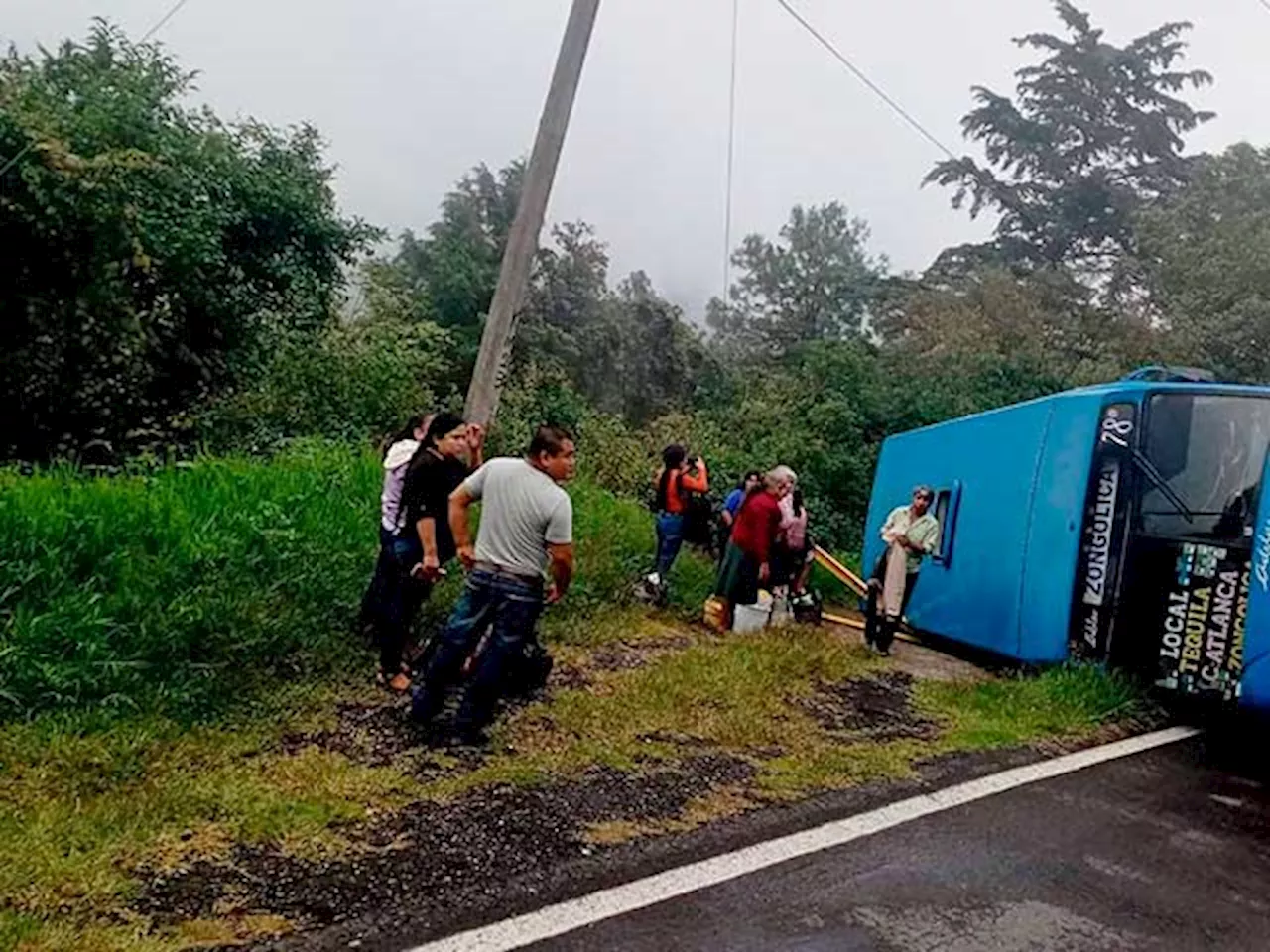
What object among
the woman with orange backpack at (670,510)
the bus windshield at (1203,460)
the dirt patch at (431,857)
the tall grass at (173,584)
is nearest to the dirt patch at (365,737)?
the tall grass at (173,584)

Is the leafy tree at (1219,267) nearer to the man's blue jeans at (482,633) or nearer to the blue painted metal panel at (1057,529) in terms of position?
the blue painted metal panel at (1057,529)

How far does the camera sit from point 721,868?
3871 mm

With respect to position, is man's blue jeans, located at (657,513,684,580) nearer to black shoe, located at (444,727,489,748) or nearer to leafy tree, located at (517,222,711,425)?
black shoe, located at (444,727,489,748)

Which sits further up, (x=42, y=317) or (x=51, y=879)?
(x=42, y=317)

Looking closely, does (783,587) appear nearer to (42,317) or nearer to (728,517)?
(728,517)

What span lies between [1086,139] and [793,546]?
32.1 meters

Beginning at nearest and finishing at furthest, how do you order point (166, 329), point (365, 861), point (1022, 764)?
point (365, 861) → point (1022, 764) → point (166, 329)

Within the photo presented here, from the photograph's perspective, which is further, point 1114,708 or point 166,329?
point 166,329

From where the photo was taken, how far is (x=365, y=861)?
3.71 m

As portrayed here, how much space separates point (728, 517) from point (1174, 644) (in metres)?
4.73

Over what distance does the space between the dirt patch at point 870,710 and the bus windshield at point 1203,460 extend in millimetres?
1936

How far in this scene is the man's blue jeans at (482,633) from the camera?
16.5ft

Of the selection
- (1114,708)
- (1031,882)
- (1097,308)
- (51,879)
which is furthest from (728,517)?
(1097,308)

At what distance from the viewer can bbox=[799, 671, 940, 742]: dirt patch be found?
6020 millimetres
